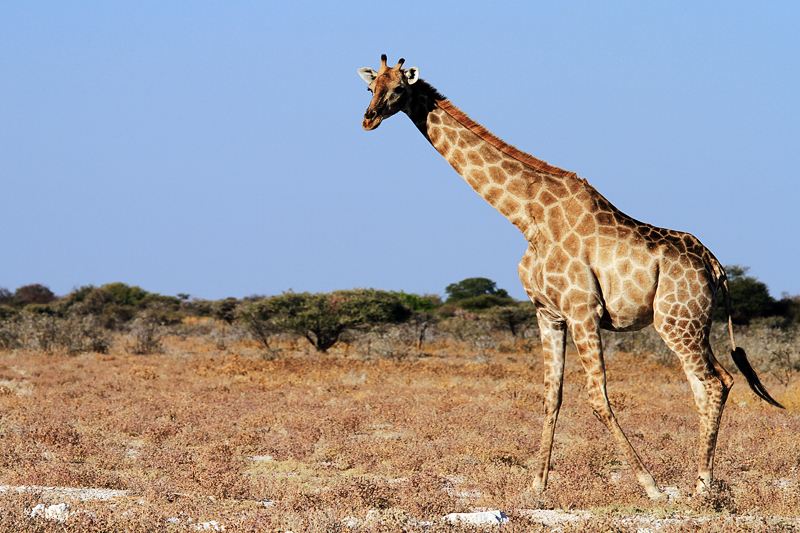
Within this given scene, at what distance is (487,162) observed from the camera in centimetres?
739

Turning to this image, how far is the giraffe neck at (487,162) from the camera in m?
7.28

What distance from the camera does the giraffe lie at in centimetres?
686

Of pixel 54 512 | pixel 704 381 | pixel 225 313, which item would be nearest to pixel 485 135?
pixel 704 381

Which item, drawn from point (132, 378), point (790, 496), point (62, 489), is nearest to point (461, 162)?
point (790, 496)

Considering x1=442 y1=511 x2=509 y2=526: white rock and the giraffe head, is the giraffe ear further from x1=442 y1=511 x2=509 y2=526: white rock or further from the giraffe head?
x1=442 y1=511 x2=509 y2=526: white rock

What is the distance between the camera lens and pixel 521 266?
7.41m

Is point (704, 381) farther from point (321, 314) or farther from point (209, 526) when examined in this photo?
point (321, 314)

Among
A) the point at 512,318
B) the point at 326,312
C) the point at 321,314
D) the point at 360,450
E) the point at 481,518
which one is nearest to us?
the point at 481,518

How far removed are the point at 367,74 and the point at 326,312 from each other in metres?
18.2

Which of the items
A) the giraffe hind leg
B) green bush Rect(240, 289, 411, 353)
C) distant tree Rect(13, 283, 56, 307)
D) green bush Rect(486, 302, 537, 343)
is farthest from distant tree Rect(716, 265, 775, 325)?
distant tree Rect(13, 283, 56, 307)

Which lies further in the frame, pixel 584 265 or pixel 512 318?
pixel 512 318

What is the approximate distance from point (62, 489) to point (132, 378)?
10307 mm

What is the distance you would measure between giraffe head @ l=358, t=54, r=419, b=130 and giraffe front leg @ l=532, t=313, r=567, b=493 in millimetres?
2604

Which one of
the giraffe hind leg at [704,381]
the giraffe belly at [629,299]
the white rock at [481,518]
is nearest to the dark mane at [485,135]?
the giraffe belly at [629,299]
